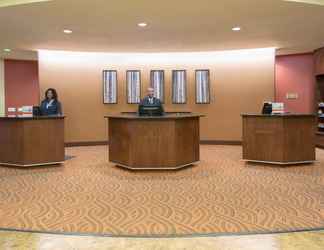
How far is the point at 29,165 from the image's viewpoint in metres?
7.31

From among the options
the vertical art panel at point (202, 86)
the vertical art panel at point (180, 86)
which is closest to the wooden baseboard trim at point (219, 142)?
the vertical art panel at point (202, 86)

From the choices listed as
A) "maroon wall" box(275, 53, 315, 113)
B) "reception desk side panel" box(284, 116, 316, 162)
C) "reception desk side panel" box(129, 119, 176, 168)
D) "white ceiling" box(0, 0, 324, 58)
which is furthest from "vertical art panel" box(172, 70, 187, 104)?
"reception desk side panel" box(129, 119, 176, 168)

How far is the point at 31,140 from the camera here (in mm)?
7285

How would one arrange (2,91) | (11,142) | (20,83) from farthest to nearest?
(20,83) < (2,91) < (11,142)

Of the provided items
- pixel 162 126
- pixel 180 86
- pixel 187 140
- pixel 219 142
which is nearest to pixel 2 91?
pixel 180 86

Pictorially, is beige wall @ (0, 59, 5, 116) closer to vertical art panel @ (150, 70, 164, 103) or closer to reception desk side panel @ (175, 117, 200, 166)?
vertical art panel @ (150, 70, 164, 103)

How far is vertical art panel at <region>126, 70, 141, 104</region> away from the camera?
11.3 m

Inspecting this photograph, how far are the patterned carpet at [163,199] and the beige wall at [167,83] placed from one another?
362cm

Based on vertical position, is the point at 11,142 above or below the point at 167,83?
below

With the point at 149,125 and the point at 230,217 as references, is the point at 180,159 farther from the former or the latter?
the point at 230,217

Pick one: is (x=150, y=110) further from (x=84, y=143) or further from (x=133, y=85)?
(x=84, y=143)

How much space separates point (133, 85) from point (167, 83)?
42.4 inches

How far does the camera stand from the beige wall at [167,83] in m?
10.8

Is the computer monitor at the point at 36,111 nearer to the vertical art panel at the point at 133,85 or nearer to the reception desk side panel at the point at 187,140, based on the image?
the reception desk side panel at the point at 187,140
